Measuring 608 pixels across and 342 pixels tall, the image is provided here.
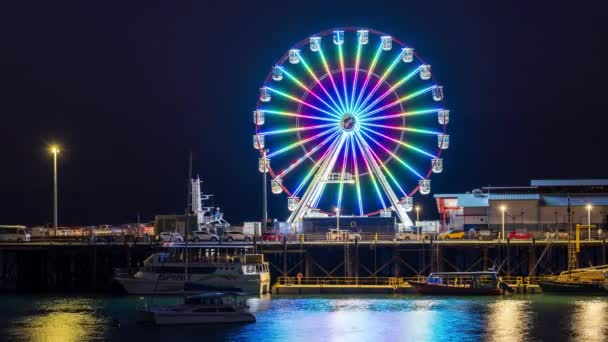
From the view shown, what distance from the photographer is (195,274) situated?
3280 inches

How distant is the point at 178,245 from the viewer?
87.0 m

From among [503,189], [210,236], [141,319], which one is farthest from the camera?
[503,189]

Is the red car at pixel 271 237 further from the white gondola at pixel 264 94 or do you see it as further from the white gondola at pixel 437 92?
the white gondola at pixel 437 92

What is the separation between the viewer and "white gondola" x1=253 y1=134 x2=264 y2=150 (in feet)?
305

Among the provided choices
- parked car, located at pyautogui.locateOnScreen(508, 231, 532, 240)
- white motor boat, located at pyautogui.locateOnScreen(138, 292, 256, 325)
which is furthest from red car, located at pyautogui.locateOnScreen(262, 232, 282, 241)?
white motor boat, located at pyautogui.locateOnScreen(138, 292, 256, 325)

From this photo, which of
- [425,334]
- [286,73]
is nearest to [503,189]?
[286,73]

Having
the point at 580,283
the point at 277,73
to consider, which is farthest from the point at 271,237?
the point at 580,283

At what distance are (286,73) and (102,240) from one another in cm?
2058

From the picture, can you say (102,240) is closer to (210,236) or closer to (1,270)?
(210,236)

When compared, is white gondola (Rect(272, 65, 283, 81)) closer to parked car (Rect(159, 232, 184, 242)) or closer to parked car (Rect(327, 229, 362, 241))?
parked car (Rect(327, 229, 362, 241))

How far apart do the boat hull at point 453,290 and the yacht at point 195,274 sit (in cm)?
1140

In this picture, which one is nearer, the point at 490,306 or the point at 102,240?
the point at 490,306

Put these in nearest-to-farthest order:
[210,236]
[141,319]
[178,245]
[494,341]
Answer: [494,341]
[141,319]
[178,245]
[210,236]

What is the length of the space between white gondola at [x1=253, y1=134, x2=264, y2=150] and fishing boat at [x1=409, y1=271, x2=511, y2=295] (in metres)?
18.2
